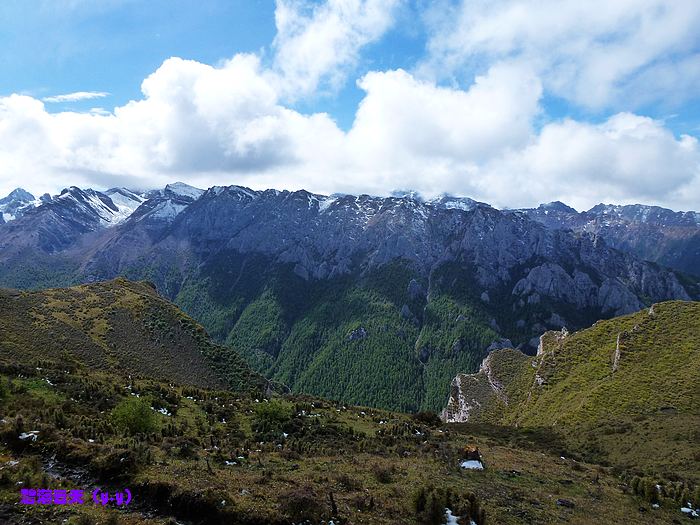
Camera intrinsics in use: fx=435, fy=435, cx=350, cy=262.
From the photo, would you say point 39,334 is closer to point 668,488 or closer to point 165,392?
point 165,392

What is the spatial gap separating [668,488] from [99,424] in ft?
150

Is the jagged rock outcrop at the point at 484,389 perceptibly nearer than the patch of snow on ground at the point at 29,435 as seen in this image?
No

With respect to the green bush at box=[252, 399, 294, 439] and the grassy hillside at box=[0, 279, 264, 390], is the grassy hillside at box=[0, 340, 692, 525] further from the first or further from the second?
the grassy hillside at box=[0, 279, 264, 390]

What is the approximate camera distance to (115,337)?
279 ft

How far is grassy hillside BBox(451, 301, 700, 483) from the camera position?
57281mm

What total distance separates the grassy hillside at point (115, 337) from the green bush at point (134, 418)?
3282 cm

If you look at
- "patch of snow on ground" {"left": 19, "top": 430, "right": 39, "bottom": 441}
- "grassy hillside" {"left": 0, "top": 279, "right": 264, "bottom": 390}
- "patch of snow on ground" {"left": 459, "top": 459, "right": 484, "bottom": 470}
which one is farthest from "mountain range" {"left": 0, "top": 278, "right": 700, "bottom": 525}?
"patch of snow on ground" {"left": 459, "top": 459, "right": 484, "bottom": 470}

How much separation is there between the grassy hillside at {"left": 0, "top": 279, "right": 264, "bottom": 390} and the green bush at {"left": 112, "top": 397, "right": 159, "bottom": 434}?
32.8 meters

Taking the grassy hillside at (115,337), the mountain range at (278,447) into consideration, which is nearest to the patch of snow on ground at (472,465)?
the mountain range at (278,447)

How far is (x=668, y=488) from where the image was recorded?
36.3 m

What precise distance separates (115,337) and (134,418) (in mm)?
59180

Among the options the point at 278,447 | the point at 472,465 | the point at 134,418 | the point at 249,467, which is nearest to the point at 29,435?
the point at 134,418

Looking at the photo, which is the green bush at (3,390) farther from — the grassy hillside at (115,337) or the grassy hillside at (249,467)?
the grassy hillside at (115,337)

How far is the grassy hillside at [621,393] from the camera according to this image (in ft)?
188
